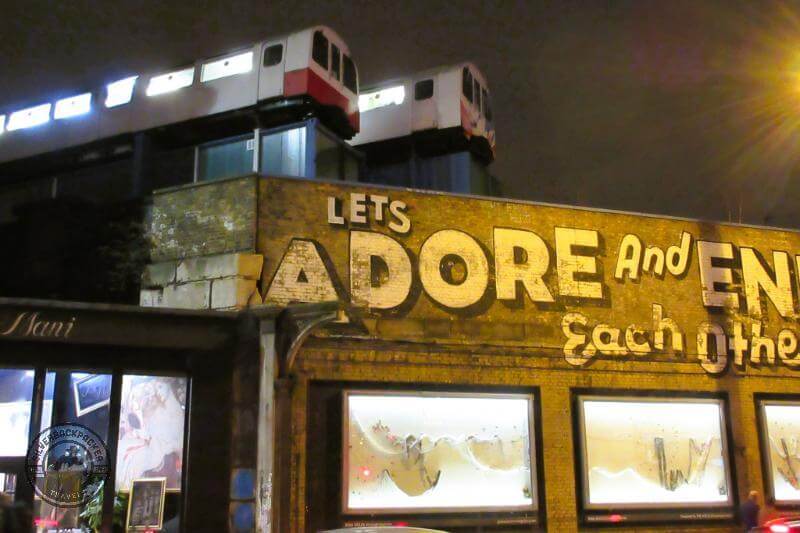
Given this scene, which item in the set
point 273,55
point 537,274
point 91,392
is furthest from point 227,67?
point 91,392

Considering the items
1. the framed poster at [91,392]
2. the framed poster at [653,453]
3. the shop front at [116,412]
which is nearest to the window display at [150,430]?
the shop front at [116,412]

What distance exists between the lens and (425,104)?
2297 cm

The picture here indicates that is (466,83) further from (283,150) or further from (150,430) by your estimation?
(150,430)

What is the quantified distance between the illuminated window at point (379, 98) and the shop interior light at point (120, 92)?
677 centimetres

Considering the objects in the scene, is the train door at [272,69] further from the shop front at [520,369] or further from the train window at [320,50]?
the shop front at [520,369]

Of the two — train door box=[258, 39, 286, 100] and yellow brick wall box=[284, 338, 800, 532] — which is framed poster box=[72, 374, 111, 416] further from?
train door box=[258, 39, 286, 100]

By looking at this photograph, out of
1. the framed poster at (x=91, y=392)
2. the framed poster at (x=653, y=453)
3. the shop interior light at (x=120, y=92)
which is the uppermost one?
the shop interior light at (x=120, y=92)

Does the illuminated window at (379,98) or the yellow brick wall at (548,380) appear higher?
the illuminated window at (379,98)

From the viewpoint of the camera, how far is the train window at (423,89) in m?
22.9

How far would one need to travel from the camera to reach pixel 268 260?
12.7 metres

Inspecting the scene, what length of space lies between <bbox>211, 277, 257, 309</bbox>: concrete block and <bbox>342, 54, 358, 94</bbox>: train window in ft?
30.4

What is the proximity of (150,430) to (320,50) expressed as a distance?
35.6 feet

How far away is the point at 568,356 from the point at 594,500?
2571 millimetres

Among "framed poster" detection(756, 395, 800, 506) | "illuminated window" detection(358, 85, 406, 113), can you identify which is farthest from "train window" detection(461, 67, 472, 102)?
"framed poster" detection(756, 395, 800, 506)
